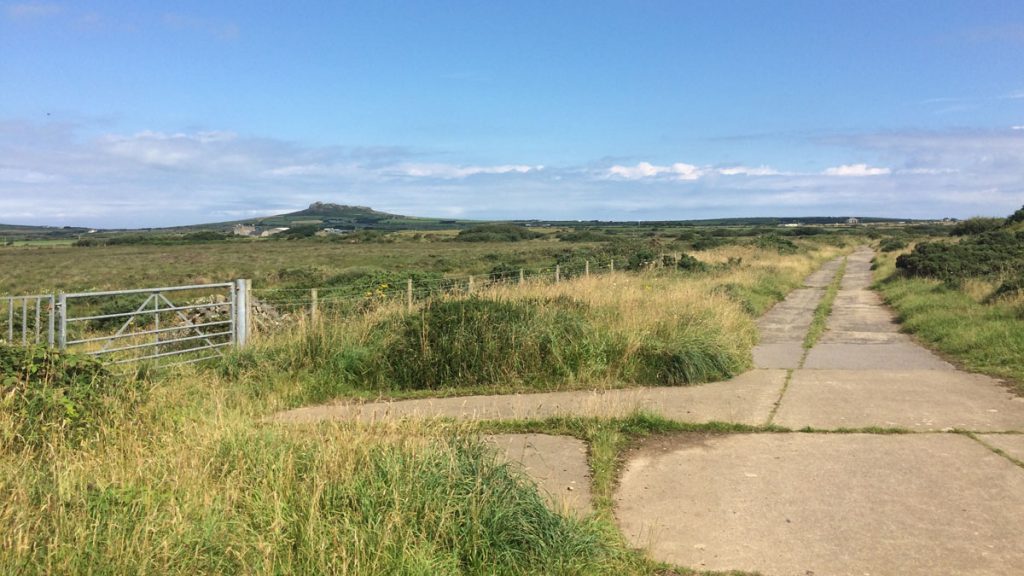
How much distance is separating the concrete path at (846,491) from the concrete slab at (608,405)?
420 millimetres

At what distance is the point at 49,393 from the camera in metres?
5.75

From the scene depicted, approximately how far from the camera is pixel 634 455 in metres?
6.28

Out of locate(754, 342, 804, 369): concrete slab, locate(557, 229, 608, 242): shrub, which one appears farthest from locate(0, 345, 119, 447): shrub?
locate(557, 229, 608, 242): shrub

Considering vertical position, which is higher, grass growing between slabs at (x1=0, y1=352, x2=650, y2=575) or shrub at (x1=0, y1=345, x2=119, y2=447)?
shrub at (x1=0, y1=345, x2=119, y2=447)

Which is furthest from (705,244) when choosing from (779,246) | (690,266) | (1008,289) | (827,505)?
(827,505)

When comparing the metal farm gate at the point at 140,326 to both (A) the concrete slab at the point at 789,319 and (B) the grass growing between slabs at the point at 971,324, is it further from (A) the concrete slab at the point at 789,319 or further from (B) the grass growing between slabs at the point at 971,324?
(B) the grass growing between slabs at the point at 971,324

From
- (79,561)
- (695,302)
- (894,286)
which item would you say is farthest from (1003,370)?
(894,286)

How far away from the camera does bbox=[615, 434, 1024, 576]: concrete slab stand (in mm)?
4199

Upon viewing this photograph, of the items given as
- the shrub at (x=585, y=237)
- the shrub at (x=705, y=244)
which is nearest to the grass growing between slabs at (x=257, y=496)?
the shrub at (x=705, y=244)

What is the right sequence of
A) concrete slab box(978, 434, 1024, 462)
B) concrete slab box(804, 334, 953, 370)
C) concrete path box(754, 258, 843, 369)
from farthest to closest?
concrete path box(754, 258, 843, 369), concrete slab box(804, 334, 953, 370), concrete slab box(978, 434, 1024, 462)

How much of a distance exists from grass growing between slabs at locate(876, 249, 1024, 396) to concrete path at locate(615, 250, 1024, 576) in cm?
212

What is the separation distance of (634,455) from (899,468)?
2080 mm

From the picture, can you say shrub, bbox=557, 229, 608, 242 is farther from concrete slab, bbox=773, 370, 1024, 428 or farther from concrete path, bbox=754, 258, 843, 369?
concrete slab, bbox=773, 370, 1024, 428

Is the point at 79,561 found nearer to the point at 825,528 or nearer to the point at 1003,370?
the point at 825,528
